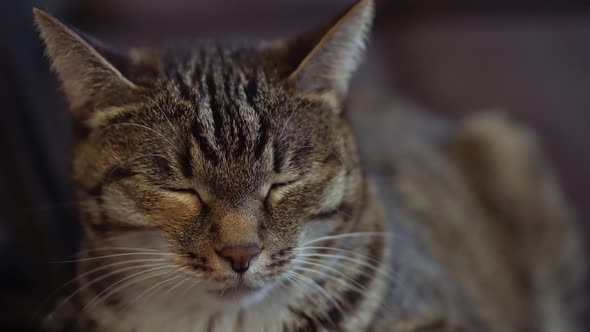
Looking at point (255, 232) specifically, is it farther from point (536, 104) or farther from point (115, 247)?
point (536, 104)

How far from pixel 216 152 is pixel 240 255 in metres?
0.17

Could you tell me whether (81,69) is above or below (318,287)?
above

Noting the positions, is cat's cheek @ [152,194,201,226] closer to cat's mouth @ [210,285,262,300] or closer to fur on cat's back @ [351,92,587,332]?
cat's mouth @ [210,285,262,300]

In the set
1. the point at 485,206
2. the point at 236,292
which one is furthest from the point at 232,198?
the point at 485,206

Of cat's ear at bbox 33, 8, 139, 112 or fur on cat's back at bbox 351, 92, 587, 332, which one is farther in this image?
fur on cat's back at bbox 351, 92, 587, 332

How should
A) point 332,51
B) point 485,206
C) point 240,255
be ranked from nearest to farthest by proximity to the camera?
1. point 240,255
2. point 332,51
3. point 485,206

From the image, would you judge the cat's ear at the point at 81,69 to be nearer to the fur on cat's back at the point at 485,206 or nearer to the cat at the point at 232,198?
the cat at the point at 232,198

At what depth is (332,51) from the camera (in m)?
1.21

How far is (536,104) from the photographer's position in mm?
2385

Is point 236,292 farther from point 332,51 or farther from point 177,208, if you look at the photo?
point 332,51

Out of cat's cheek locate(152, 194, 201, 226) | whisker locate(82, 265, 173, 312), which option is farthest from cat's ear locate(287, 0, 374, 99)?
whisker locate(82, 265, 173, 312)

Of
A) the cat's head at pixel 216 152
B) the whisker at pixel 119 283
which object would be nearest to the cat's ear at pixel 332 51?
the cat's head at pixel 216 152

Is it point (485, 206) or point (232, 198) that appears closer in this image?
point (232, 198)

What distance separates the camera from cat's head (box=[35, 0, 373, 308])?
110 centimetres
